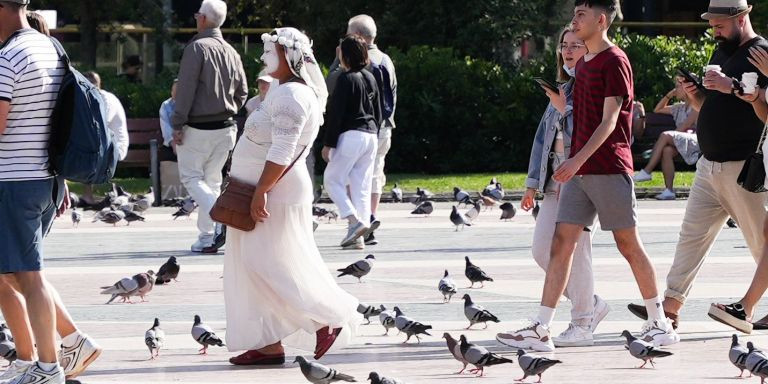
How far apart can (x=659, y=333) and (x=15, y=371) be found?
3438 millimetres

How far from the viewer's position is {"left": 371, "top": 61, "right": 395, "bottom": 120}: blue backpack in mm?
14672

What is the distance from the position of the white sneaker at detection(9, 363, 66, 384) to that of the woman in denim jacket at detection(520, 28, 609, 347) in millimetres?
2925

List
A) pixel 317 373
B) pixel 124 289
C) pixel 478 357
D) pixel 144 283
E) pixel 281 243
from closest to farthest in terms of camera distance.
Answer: pixel 317 373
pixel 478 357
pixel 281 243
pixel 124 289
pixel 144 283

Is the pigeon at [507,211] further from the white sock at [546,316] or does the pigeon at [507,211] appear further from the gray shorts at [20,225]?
the gray shorts at [20,225]

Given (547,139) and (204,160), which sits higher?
(547,139)

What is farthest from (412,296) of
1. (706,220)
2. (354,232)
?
(354,232)

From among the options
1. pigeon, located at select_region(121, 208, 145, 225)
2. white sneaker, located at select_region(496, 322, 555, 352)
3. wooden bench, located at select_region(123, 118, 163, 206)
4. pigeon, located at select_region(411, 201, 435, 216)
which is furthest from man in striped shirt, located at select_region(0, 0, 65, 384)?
wooden bench, located at select_region(123, 118, 163, 206)

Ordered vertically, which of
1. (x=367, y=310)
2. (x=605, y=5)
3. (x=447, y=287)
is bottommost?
(x=447, y=287)

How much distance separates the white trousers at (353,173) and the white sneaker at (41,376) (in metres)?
6.71

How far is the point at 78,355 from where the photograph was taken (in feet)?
25.9

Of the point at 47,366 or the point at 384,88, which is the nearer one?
the point at 47,366

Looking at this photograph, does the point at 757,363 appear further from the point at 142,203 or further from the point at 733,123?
the point at 142,203

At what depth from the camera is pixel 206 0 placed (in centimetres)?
1427

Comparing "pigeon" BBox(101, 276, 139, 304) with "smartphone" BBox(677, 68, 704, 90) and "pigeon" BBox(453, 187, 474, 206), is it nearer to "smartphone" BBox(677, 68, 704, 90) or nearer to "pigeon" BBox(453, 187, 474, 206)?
"smartphone" BBox(677, 68, 704, 90)
